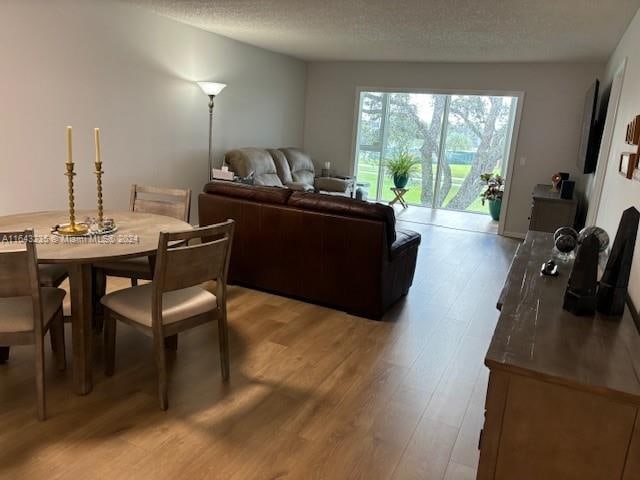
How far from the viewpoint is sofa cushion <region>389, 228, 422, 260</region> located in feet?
11.3

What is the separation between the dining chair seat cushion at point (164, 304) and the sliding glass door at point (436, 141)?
582 cm

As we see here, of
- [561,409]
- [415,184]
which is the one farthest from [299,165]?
[561,409]

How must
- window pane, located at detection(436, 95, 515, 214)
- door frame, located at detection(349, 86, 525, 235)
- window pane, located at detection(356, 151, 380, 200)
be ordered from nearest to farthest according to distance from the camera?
door frame, located at detection(349, 86, 525, 235)
window pane, located at detection(436, 95, 515, 214)
window pane, located at detection(356, 151, 380, 200)

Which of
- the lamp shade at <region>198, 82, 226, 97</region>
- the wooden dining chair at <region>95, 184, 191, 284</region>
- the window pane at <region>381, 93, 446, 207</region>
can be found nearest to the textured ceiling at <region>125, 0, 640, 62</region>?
the lamp shade at <region>198, 82, 226, 97</region>

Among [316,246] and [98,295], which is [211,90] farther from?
[98,295]

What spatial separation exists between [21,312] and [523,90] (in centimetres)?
640

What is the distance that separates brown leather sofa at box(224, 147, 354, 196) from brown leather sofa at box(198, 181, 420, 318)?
2001 mm

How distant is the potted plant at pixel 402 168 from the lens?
7984 millimetres

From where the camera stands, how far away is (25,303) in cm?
215

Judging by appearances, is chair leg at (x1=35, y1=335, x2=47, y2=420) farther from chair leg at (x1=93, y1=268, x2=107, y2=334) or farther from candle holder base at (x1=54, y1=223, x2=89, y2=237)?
chair leg at (x1=93, y1=268, x2=107, y2=334)

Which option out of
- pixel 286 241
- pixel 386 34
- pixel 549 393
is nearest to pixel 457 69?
pixel 386 34

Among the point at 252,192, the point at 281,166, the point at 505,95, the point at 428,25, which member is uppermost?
the point at 428,25

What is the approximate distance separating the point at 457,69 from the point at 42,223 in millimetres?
5913

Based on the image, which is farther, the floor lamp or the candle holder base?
the floor lamp
